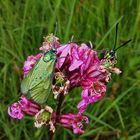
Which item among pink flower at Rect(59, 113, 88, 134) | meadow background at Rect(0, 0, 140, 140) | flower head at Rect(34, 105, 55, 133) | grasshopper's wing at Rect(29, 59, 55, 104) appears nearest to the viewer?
grasshopper's wing at Rect(29, 59, 55, 104)

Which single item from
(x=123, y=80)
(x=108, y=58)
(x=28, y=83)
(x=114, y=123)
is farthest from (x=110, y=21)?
(x=28, y=83)

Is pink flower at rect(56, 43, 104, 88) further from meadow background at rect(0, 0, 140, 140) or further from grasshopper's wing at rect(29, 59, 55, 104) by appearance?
meadow background at rect(0, 0, 140, 140)

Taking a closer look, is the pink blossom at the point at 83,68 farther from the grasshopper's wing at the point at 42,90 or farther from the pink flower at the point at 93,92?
the grasshopper's wing at the point at 42,90

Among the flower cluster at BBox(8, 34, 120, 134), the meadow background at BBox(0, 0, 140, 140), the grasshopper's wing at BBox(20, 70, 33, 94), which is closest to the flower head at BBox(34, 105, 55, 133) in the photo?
the flower cluster at BBox(8, 34, 120, 134)

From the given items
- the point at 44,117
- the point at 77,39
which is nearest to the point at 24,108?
the point at 44,117

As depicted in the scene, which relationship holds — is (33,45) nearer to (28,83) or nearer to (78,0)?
(78,0)
